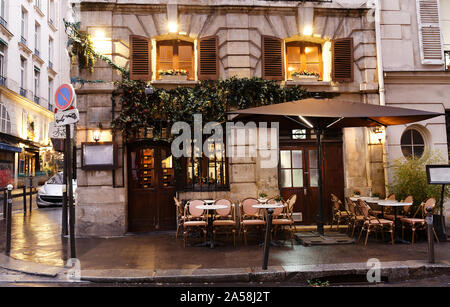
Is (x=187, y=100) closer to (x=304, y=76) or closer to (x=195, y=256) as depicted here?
(x=304, y=76)

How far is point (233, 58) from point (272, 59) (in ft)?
3.58

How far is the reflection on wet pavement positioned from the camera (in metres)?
5.73

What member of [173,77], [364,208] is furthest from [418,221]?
[173,77]

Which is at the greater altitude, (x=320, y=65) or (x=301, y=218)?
(x=320, y=65)

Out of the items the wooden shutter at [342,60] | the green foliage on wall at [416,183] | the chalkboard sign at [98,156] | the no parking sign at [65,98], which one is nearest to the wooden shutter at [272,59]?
the wooden shutter at [342,60]

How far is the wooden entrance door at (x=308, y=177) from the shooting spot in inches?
362

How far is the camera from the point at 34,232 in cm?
882

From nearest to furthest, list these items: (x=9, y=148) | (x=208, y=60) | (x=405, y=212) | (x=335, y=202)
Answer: (x=405, y=212) → (x=335, y=202) → (x=208, y=60) → (x=9, y=148)

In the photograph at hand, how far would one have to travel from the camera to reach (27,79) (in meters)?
26.7

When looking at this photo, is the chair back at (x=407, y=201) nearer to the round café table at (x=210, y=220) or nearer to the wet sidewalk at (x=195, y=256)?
the wet sidewalk at (x=195, y=256)

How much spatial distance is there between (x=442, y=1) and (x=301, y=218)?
8014 mm
